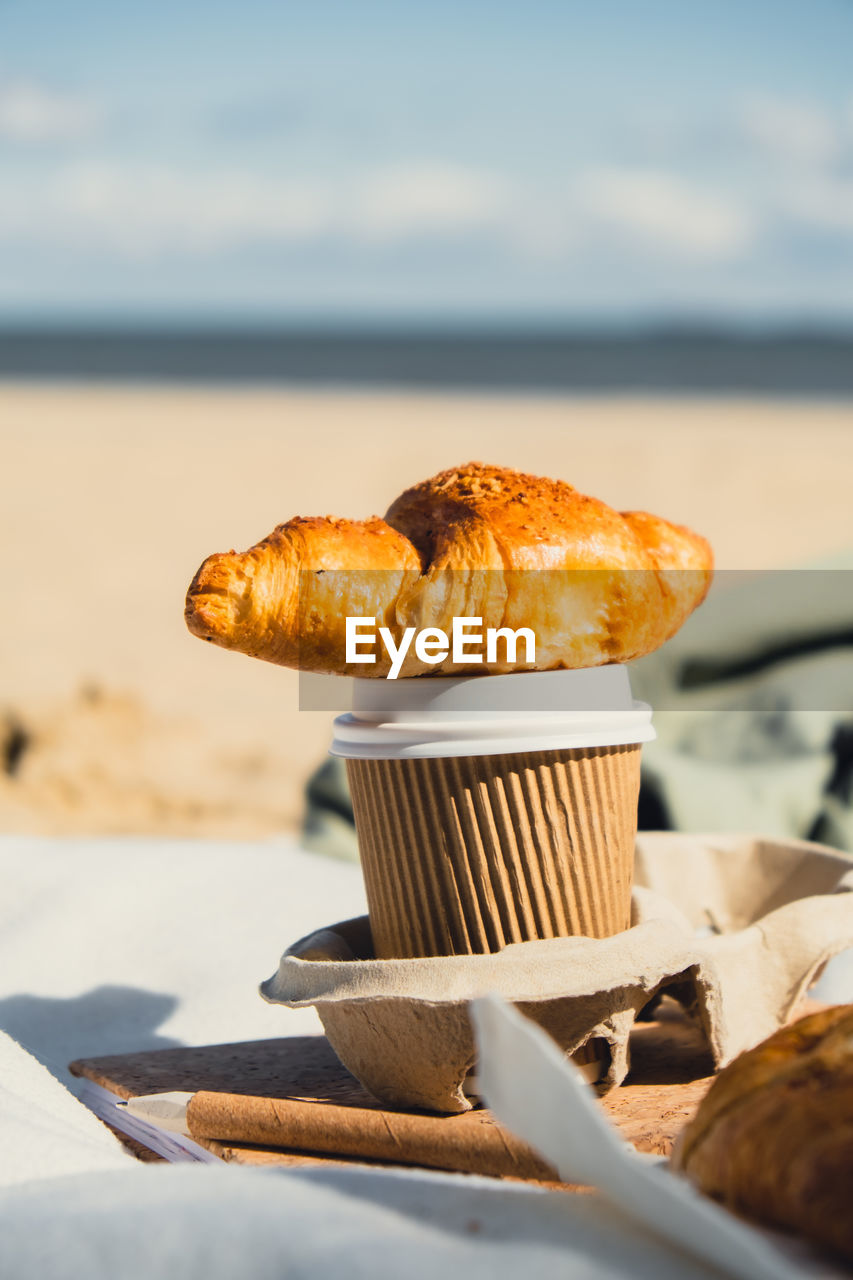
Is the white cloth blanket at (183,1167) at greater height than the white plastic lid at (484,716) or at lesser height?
lesser

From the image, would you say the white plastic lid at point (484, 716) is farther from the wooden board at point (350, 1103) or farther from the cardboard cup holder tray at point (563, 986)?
the wooden board at point (350, 1103)

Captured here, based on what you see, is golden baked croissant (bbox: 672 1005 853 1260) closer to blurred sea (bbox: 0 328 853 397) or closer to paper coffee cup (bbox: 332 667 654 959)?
paper coffee cup (bbox: 332 667 654 959)

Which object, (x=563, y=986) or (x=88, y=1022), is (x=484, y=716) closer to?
(x=563, y=986)

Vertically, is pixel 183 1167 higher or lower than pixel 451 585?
lower

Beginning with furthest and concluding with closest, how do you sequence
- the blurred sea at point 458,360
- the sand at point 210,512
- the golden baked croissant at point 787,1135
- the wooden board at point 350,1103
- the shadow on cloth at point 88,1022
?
the blurred sea at point 458,360 → the sand at point 210,512 → the shadow on cloth at point 88,1022 → the wooden board at point 350,1103 → the golden baked croissant at point 787,1135

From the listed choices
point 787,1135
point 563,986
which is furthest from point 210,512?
point 787,1135

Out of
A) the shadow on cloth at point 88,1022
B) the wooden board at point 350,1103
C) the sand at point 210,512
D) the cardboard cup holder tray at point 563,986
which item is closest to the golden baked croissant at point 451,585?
the cardboard cup holder tray at point 563,986

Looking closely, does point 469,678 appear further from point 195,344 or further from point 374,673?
point 195,344
